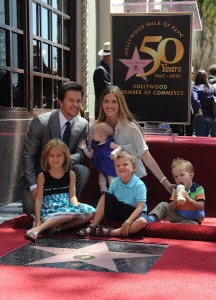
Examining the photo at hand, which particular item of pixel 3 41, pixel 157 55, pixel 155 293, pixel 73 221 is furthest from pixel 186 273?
pixel 3 41

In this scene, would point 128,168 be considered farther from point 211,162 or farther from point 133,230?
point 211,162

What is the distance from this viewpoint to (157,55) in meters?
6.88

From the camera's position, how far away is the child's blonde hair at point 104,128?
598 cm

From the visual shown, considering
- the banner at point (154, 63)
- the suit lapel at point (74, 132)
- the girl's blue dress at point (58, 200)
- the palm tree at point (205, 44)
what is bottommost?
the girl's blue dress at point (58, 200)

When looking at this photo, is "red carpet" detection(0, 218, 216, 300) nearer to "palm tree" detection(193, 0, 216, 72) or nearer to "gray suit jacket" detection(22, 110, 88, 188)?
"gray suit jacket" detection(22, 110, 88, 188)

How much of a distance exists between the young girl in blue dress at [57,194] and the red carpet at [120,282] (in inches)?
42.5

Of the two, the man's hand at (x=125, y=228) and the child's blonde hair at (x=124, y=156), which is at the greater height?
the child's blonde hair at (x=124, y=156)

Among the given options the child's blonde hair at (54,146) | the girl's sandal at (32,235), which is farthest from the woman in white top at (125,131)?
the girl's sandal at (32,235)

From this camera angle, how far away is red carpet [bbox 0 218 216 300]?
3766 millimetres

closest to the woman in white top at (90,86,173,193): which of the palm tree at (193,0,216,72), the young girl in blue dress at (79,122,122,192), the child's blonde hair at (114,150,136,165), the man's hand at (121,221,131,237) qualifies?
the young girl in blue dress at (79,122,122,192)

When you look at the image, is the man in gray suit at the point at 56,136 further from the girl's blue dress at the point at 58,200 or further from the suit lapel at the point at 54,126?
the girl's blue dress at the point at 58,200

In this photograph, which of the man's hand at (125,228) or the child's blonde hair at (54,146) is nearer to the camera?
the man's hand at (125,228)

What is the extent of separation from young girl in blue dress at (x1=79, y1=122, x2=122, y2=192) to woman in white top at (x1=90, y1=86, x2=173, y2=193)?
105mm

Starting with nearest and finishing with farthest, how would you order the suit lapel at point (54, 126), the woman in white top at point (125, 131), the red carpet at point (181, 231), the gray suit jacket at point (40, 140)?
the red carpet at point (181, 231) → the gray suit jacket at point (40, 140) → the suit lapel at point (54, 126) → the woman in white top at point (125, 131)
